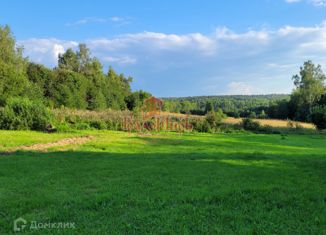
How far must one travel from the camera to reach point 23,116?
1797 cm

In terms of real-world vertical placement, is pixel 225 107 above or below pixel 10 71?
below

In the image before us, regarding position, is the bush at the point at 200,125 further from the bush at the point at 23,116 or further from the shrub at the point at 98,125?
the bush at the point at 23,116

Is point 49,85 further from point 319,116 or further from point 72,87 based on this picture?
point 319,116

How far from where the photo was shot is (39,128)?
18500 millimetres

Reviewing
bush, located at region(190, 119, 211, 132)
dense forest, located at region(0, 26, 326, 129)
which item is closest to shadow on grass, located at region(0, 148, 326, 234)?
dense forest, located at region(0, 26, 326, 129)

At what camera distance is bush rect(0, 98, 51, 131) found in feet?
58.0

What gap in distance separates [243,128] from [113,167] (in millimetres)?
23738

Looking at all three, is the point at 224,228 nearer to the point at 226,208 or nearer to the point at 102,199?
the point at 226,208

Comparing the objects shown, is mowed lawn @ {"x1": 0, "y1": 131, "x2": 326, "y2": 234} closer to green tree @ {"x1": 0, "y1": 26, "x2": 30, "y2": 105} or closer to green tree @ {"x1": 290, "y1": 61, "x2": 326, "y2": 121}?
green tree @ {"x1": 0, "y1": 26, "x2": 30, "y2": 105}

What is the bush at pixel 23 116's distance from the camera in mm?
17672

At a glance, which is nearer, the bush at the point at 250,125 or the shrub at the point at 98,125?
the shrub at the point at 98,125

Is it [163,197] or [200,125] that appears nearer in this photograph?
[163,197]

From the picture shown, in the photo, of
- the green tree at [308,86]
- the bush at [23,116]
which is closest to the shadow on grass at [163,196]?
the bush at [23,116]

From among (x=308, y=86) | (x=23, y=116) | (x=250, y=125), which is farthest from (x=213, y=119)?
(x=308, y=86)
